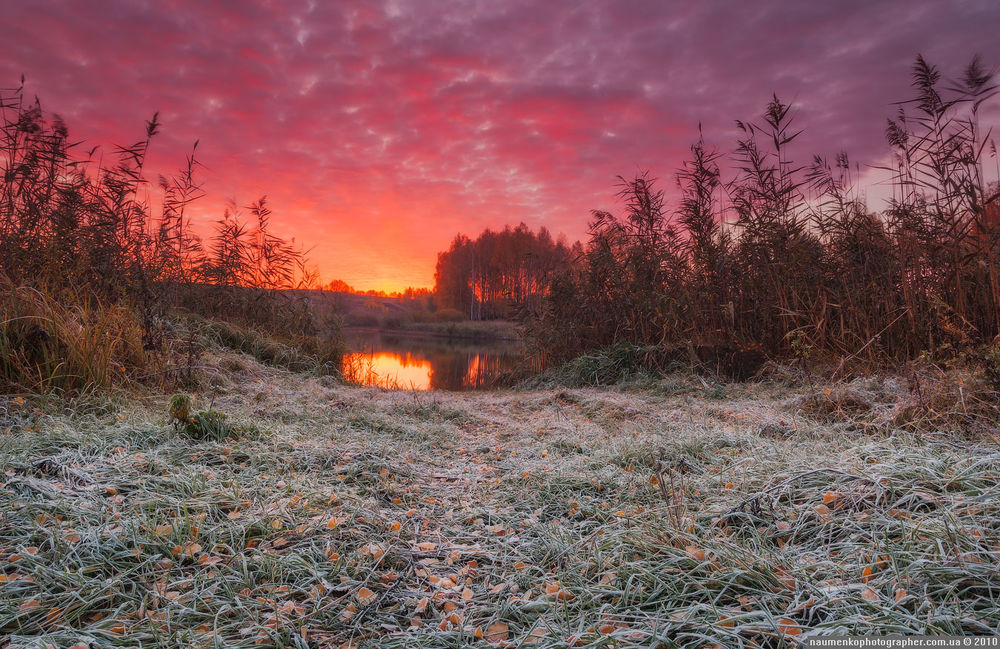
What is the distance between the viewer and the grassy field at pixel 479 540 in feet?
3.96

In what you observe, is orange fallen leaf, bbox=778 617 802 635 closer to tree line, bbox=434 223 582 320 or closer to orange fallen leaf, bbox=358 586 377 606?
orange fallen leaf, bbox=358 586 377 606

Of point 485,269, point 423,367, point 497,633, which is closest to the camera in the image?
point 497,633

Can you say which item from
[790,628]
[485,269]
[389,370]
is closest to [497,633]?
[790,628]

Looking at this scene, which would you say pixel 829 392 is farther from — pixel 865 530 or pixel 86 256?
pixel 86 256

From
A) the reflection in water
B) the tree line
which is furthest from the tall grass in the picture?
the tree line

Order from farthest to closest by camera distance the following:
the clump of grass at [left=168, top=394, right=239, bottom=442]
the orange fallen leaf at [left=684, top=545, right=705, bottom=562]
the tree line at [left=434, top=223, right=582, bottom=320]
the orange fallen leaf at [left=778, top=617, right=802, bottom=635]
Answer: the tree line at [left=434, top=223, right=582, bottom=320]
the clump of grass at [left=168, top=394, right=239, bottom=442]
the orange fallen leaf at [left=684, top=545, right=705, bottom=562]
the orange fallen leaf at [left=778, top=617, right=802, bottom=635]

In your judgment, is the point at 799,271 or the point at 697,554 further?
the point at 799,271

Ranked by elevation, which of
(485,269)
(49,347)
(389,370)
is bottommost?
(389,370)

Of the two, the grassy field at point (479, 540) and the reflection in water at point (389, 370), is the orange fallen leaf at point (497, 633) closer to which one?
the grassy field at point (479, 540)

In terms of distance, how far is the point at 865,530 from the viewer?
1496 mm

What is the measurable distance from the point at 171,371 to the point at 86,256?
149 cm

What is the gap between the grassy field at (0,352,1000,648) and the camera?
3.96 feet

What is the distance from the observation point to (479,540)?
73.3 inches

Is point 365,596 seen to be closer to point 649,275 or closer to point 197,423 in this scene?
point 197,423
